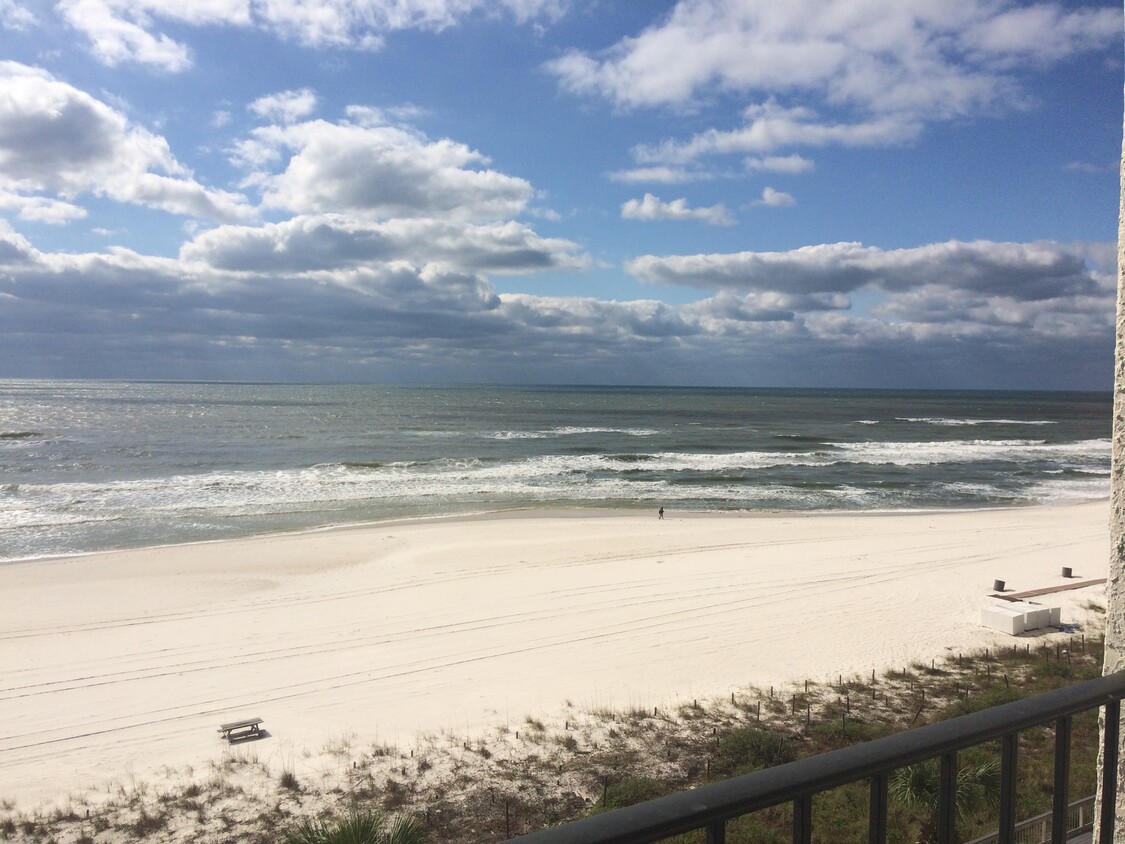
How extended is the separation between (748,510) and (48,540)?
902 inches

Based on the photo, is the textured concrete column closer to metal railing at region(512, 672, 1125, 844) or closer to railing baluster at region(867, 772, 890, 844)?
metal railing at region(512, 672, 1125, 844)

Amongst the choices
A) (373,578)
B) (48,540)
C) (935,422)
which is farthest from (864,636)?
(935,422)

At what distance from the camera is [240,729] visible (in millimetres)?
9359

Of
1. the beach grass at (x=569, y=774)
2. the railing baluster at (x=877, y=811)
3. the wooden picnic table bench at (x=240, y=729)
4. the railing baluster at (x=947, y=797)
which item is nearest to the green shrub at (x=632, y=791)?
the beach grass at (x=569, y=774)

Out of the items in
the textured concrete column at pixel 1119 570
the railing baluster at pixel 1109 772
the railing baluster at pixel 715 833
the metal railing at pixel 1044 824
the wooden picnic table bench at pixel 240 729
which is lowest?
the wooden picnic table bench at pixel 240 729

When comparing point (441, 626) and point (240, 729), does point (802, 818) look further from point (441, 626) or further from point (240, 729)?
point (441, 626)

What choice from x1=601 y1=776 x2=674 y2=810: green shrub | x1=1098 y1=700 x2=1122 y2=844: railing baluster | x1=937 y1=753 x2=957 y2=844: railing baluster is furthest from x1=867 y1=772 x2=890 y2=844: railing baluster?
x1=601 y1=776 x2=674 y2=810: green shrub

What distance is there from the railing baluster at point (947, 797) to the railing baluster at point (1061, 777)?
1.10 feet

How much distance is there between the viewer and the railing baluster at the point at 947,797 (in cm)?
179

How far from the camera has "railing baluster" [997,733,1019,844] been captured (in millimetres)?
1870

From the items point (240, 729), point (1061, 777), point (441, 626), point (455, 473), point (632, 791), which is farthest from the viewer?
point (455, 473)

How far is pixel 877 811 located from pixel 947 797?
277 millimetres

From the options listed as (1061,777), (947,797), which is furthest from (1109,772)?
(947,797)

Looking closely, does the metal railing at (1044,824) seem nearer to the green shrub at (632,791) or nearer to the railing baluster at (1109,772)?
the green shrub at (632,791)
